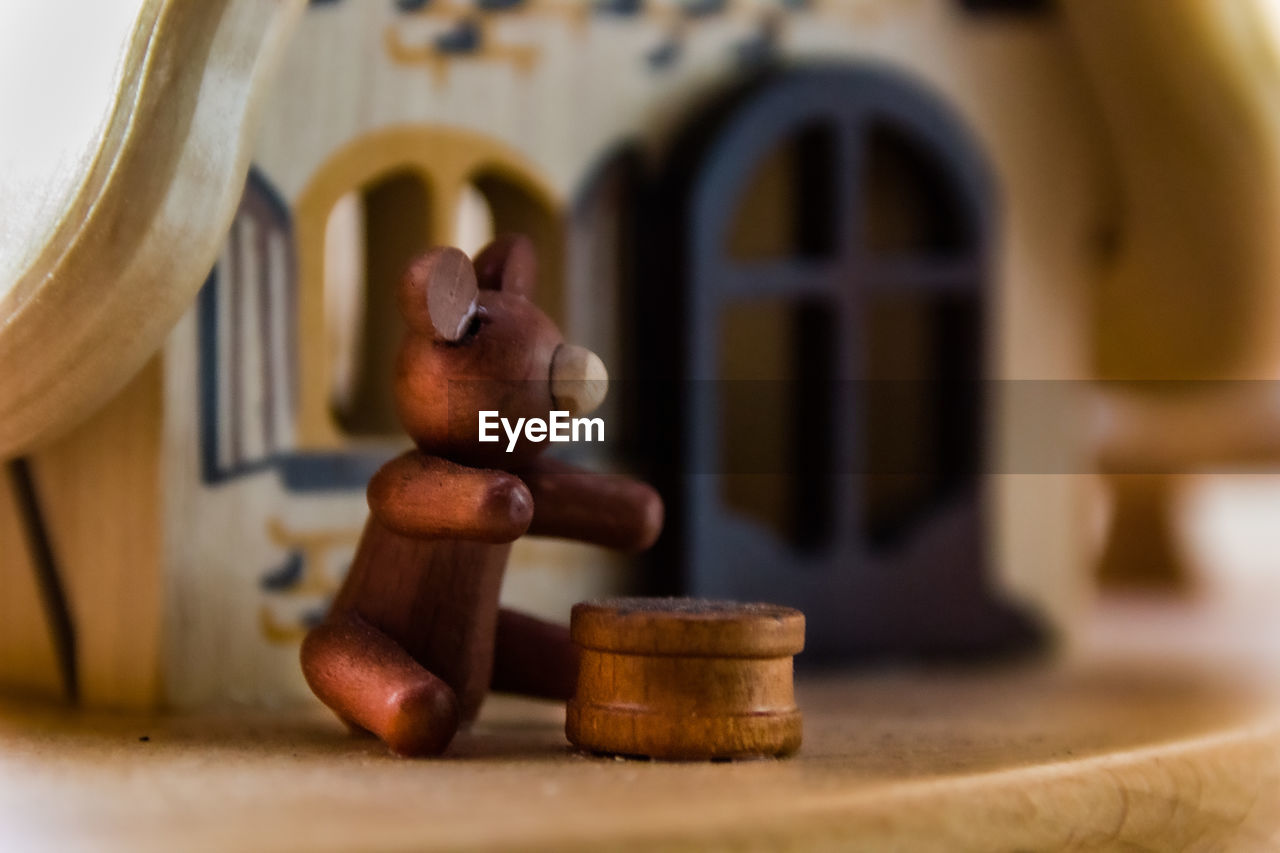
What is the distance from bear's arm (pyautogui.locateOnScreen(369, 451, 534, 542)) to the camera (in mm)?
527

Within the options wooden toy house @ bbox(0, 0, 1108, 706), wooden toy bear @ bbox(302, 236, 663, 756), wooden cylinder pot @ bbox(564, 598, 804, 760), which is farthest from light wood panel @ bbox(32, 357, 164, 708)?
wooden cylinder pot @ bbox(564, 598, 804, 760)

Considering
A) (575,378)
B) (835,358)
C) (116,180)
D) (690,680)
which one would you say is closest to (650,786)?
(690,680)

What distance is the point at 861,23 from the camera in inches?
35.1

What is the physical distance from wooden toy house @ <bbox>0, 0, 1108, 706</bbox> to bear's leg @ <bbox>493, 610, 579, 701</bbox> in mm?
134

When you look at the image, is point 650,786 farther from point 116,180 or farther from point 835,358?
point 835,358

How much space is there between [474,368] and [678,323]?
281mm

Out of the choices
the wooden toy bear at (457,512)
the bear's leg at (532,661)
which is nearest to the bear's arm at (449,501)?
the wooden toy bear at (457,512)

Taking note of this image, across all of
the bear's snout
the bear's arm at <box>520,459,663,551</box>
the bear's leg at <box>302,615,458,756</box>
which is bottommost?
the bear's leg at <box>302,615,458,756</box>

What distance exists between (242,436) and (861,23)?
448mm

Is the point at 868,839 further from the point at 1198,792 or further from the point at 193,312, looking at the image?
the point at 193,312

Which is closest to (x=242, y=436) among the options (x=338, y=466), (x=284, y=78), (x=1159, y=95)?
(x=338, y=466)

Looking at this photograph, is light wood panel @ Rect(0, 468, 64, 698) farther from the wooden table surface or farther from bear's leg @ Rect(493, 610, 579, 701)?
bear's leg @ Rect(493, 610, 579, 701)

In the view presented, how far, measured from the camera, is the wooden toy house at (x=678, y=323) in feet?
2.30

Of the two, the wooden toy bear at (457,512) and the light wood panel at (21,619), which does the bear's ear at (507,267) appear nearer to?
the wooden toy bear at (457,512)
